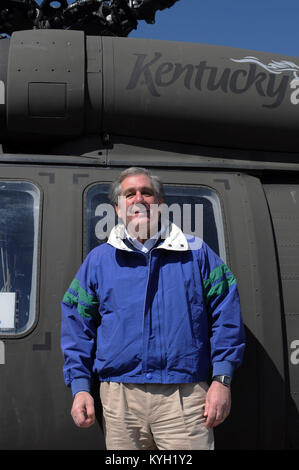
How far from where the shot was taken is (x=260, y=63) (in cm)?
378

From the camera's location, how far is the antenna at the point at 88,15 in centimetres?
556

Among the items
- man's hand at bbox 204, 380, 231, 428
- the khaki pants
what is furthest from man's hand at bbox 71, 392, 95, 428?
man's hand at bbox 204, 380, 231, 428

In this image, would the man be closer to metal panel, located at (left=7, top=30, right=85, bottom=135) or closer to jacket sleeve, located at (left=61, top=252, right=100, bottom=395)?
jacket sleeve, located at (left=61, top=252, right=100, bottom=395)

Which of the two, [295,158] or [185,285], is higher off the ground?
[295,158]

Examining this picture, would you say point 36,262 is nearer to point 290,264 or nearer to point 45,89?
point 45,89

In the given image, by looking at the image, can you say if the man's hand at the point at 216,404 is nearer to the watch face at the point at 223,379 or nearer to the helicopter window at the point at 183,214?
the watch face at the point at 223,379

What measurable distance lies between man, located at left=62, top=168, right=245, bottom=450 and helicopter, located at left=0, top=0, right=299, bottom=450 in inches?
15.2

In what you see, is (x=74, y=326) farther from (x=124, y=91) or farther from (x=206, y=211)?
(x=124, y=91)

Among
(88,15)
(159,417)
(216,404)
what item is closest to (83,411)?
(159,417)

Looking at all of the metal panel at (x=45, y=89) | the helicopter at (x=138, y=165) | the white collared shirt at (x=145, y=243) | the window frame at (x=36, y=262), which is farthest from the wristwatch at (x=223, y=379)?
the metal panel at (x=45, y=89)

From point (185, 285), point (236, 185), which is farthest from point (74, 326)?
point (236, 185)

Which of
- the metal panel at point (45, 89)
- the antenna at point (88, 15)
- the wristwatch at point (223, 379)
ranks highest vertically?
the antenna at point (88, 15)

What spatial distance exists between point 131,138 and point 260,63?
1.06m

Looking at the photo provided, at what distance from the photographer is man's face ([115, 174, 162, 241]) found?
2711 millimetres
